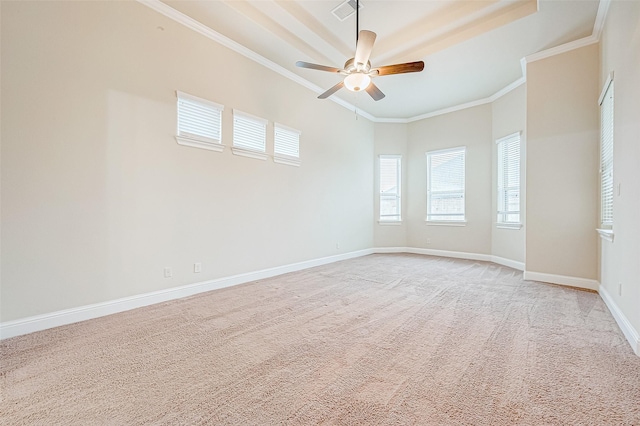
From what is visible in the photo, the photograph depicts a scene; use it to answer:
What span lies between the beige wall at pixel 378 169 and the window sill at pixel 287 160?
290 cm

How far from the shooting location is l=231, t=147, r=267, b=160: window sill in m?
3.90

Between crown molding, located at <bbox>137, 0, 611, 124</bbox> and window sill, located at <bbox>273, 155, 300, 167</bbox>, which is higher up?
crown molding, located at <bbox>137, 0, 611, 124</bbox>

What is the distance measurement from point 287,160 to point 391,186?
3.53 meters

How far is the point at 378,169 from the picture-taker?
7113 millimetres

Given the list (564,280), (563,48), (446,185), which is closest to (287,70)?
(563,48)

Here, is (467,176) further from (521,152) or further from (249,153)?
(249,153)

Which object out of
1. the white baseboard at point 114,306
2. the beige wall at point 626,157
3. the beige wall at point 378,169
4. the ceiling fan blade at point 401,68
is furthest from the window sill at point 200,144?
the beige wall at point 378,169

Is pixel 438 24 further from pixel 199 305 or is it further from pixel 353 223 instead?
pixel 199 305

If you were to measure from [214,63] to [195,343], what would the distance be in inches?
136

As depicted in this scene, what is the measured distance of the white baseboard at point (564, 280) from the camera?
12.1ft

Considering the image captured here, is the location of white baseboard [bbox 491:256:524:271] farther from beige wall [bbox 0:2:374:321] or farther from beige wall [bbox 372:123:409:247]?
beige wall [bbox 0:2:374:321]

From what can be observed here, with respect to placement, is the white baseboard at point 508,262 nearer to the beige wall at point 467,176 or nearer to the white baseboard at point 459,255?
the white baseboard at point 459,255

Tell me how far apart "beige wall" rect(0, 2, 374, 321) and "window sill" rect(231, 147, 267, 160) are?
0.11 m

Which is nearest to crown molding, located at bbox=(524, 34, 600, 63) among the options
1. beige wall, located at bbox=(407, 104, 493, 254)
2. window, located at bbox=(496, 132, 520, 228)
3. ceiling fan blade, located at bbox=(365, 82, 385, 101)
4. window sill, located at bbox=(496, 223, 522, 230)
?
window, located at bbox=(496, 132, 520, 228)
